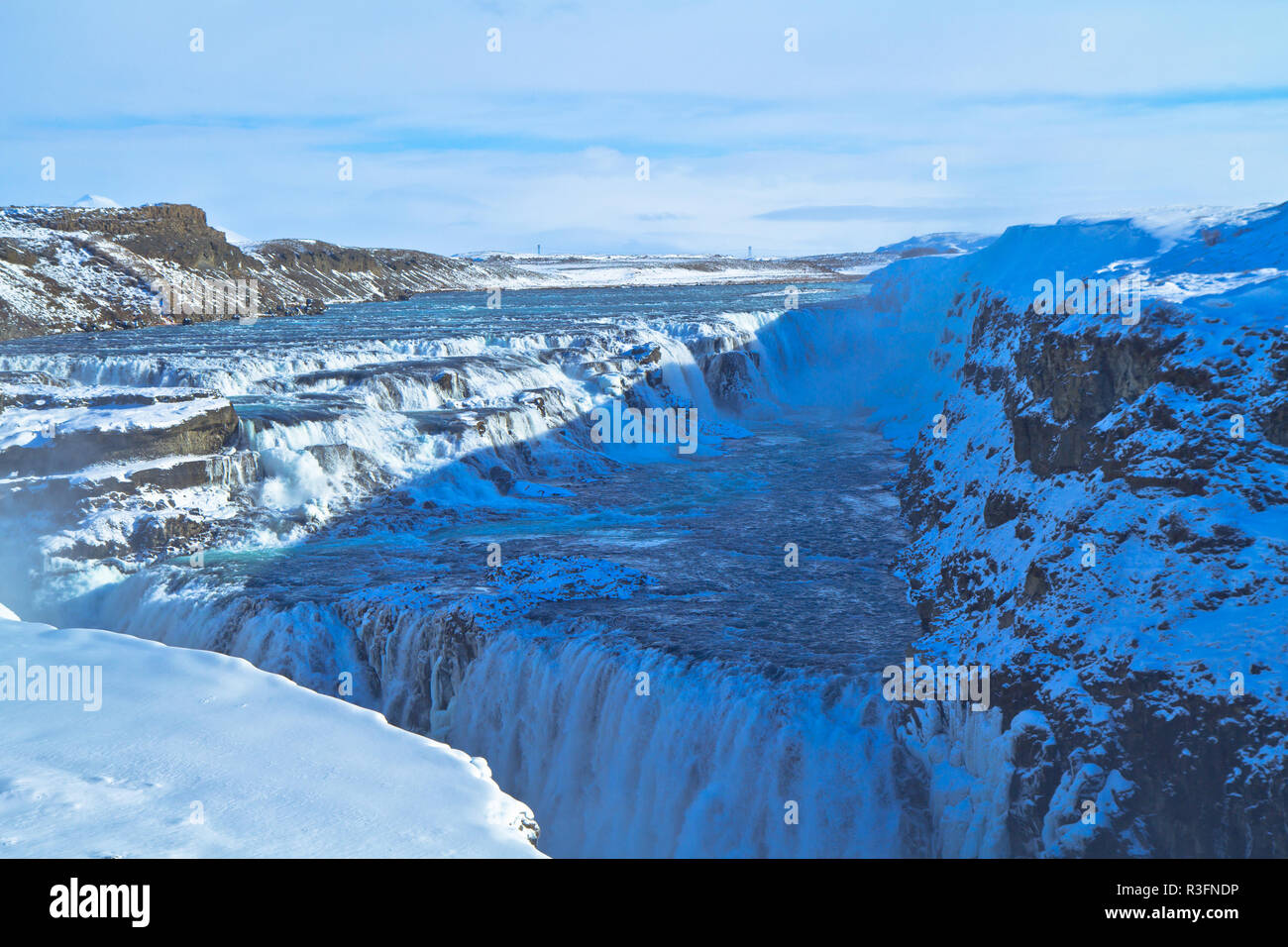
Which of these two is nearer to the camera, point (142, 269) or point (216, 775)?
point (216, 775)

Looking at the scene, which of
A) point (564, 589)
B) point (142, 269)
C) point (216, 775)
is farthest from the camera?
point (142, 269)

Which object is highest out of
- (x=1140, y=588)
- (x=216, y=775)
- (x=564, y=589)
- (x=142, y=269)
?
(x=142, y=269)

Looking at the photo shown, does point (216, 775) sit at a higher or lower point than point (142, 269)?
lower

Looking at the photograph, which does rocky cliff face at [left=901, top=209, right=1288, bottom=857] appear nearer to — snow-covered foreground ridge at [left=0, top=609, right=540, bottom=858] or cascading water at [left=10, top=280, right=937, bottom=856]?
cascading water at [left=10, top=280, right=937, bottom=856]

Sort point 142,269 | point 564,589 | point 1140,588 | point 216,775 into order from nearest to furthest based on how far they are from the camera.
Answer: point 216,775
point 1140,588
point 564,589
point 142,269

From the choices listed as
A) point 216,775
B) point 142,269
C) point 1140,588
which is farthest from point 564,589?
point 142,269

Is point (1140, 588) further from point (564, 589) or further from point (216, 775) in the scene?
point (216, 775)

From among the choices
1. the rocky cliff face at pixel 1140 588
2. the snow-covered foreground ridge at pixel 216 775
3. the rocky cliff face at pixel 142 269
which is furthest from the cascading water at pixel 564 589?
the rocky cliff face at pixel 142 269
